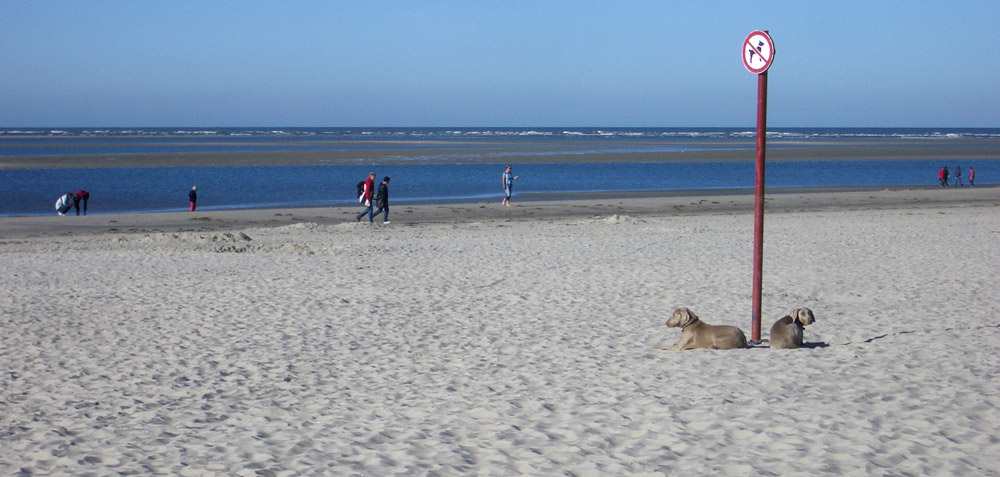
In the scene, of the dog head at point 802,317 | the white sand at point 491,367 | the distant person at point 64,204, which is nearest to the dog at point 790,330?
the dog head at point 802,317

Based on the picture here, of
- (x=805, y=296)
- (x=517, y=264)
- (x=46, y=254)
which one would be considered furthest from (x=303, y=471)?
(x=46, y=254)

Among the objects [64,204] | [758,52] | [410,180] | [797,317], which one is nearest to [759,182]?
[758,52]

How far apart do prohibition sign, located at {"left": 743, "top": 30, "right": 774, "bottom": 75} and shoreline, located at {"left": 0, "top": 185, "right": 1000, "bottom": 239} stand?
16428mm

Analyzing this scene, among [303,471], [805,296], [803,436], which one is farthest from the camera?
[805,296]

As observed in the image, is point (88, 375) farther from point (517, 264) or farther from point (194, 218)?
point (194, 218)

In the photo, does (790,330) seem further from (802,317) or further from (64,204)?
(64,204)

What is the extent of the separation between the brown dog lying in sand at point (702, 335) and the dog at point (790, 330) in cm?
29

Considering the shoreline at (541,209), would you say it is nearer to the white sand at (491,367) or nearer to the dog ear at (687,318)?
the white sand at (491,367)

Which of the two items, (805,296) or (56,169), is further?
(56,169)

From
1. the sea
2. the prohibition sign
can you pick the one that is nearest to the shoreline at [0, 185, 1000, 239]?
the sea

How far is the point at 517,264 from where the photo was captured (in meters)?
14.6

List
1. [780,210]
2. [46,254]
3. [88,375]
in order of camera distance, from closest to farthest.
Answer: [88,375] < [46,254] < [780,210]

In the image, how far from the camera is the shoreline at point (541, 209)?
23.0 metres

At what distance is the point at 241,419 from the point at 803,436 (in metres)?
3.75
